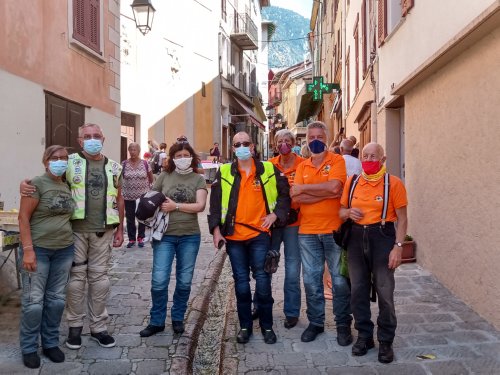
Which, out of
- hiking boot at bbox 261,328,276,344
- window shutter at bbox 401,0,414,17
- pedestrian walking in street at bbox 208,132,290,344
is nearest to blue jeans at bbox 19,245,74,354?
pedestrian walking in street at bbox 208,132,290,344

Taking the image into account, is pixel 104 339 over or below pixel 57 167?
below

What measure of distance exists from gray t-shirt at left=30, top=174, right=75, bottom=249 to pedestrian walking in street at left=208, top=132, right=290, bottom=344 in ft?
4.04

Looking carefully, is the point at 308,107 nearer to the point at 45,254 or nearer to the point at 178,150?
the point at 178,150

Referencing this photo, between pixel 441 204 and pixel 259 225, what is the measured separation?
299 cm

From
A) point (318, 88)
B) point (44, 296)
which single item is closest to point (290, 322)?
point (44, 296)

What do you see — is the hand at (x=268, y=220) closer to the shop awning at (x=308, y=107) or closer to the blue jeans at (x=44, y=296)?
the blue jeans at (x=44, y=296)

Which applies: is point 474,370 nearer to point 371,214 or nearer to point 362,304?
point 362,304

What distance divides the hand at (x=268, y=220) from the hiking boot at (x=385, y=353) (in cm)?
134

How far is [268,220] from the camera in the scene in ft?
15.8

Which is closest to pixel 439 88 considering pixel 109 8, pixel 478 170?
pixel 478 170

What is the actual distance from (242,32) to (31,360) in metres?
30.6

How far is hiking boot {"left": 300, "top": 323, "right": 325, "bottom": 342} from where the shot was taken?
4.95 m

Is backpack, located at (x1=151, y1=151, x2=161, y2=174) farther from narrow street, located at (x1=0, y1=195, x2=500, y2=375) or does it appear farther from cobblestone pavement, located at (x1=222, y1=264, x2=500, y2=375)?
cobblestone pavement, located at (x1=222, y1=264, x2=500, y2=375)

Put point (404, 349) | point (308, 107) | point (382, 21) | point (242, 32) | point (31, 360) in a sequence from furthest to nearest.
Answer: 1. point (308, 107)
2. point (242, 32)
3. point (382, 21)
4. point (404, 349)
5. point (31, 360)
